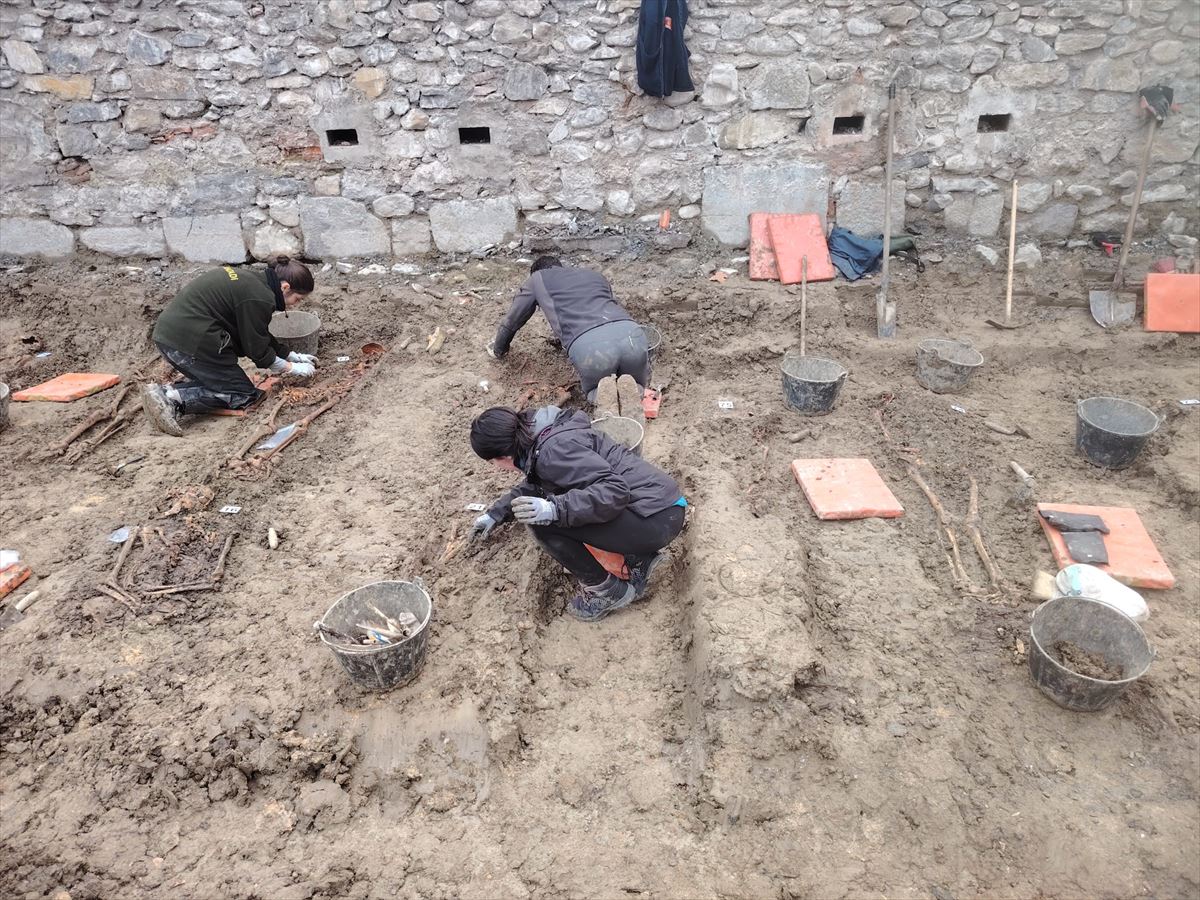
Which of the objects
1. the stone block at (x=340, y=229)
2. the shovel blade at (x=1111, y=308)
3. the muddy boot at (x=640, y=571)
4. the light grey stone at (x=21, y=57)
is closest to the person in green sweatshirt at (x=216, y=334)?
the stone block at (x=340, y=229)

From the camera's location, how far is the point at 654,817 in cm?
325

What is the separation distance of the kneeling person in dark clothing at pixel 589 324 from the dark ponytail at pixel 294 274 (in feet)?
6.09

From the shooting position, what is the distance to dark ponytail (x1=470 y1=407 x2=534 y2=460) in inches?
148

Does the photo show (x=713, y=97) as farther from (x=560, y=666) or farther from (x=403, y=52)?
(x=560, y=666)

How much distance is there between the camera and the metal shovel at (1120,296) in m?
7.25

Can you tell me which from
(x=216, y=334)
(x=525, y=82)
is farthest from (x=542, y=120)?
(x=216, y=334)

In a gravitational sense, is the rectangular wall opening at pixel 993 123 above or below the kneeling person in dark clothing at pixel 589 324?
above

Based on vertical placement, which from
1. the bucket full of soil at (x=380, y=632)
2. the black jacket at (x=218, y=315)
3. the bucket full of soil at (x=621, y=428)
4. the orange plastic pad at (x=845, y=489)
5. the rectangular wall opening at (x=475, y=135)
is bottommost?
the orange plastic pad at (x=845, y=489)

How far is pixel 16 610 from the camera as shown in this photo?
4.17 m

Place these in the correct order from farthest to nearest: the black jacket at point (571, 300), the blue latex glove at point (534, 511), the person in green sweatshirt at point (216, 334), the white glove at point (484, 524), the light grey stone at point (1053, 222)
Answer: the light grey stone at point (1053, 222)
the person in green sweatshirt at point (216, 334)
the black jacket at point (571, 300)
the white glove at point (484, 524)
the blue latex glove at point (534, 511)

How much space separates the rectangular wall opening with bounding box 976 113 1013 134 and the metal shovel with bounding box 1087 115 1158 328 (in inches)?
52.5

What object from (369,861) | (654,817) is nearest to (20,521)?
(369,861)

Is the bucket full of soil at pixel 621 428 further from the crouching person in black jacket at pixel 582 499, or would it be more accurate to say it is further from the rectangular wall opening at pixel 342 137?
the rectangular wall opening at pixel 342 137

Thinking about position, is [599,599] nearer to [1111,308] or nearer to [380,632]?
[380,632]
